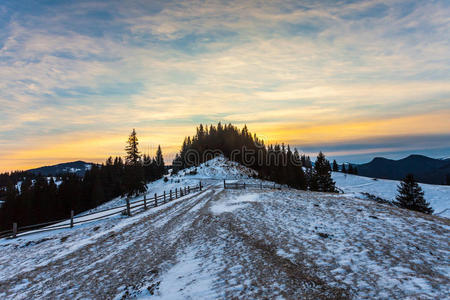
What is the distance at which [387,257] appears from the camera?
22.4 ft

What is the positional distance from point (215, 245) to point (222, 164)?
7848cm

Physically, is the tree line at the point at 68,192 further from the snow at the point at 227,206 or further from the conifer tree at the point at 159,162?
the snow at the point at 227,206

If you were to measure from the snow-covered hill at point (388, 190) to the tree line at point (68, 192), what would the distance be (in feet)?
148

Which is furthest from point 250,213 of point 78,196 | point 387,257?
point 78,196

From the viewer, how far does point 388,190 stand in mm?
71250

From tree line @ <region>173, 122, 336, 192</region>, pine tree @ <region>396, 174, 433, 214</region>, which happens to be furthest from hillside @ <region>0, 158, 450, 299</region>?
tree line @ <region>173, 122, 336, 192</region>

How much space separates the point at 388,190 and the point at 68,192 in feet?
347

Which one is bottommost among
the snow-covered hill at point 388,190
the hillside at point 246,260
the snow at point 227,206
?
the snow-covered hill at point 388,190

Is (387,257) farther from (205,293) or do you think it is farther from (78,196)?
(78,196)

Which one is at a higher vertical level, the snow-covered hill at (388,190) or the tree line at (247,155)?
the tree line at (247,155)

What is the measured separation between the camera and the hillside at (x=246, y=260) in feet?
17.4

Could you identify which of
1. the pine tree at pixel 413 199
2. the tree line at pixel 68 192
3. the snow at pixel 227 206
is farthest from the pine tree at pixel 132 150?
the pine tree at pixel 413 199

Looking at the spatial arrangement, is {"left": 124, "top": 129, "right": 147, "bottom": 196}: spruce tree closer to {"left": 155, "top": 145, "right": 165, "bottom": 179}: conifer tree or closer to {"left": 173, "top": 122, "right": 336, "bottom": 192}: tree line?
{"left": 173, "top": 122, "right": 336, "bottom": 192}: tree line

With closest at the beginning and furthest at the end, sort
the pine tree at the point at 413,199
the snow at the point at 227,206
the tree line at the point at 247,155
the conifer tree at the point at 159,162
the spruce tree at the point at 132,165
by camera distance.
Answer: the snow at the point at 227,206, the pine tree at the point at 413,199, the spruce tree at the point at 132,165, the tree line at the point at 247,155, the conifer tree at the point at 159,162
